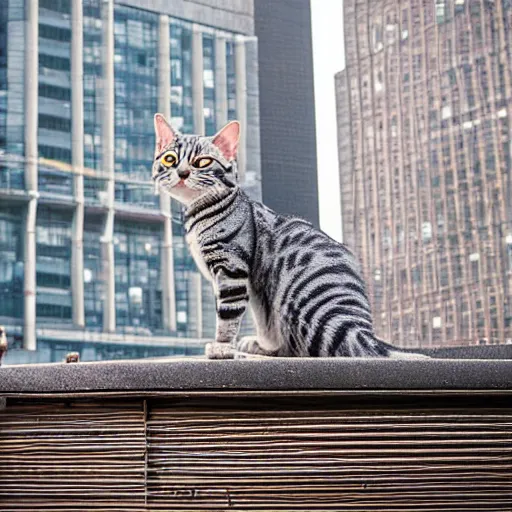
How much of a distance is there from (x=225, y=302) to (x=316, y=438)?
0.45 meters

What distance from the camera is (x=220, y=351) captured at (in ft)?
3.21

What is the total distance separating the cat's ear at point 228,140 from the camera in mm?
1229

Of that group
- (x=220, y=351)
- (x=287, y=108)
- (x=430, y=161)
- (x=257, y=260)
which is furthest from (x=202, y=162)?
(x=287, y=108)

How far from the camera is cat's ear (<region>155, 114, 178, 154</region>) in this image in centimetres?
123

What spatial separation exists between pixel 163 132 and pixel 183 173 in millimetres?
112

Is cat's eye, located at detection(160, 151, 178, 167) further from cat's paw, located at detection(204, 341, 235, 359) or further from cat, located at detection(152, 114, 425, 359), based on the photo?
cat's paw, located at detection(204, 341, 235, 359)

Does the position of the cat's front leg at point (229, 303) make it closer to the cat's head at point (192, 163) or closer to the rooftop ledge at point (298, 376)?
the cat's head at point (192, 163)

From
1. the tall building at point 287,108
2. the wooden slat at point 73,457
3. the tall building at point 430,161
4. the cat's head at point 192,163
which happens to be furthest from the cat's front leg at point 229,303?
the tall building at point 430,161

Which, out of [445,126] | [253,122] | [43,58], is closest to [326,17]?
[445,126]

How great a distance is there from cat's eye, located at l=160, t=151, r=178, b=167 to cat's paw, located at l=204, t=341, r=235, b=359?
265 mm

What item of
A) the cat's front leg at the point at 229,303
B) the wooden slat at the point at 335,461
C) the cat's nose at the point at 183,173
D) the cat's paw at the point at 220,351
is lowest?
the wooden slat at the point at 335,461

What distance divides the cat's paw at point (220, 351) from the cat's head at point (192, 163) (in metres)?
0.23

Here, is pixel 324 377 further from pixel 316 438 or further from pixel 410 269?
pixel 410 269

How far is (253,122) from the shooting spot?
35.0ft
